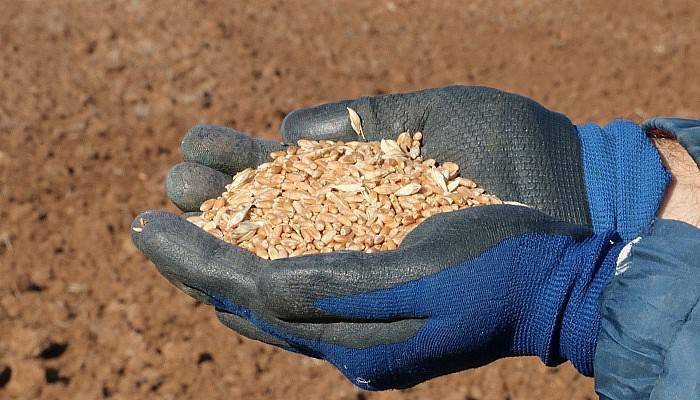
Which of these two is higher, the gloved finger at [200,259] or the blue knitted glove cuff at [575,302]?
the gloved finger at [200,259]

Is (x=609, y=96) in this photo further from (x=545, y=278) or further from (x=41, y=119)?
(x=545, y=278)

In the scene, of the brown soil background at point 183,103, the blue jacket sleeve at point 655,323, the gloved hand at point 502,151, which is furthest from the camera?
the brown soil background at point 183,103

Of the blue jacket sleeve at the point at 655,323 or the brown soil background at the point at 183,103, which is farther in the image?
the brown soil background at the point at 183,103

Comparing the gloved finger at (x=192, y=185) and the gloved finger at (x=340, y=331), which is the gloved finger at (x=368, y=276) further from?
the gloved finger at (x=192, y=185)

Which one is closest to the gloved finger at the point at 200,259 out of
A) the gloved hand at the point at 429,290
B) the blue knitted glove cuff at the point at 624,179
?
the gloved hand at the point at 429,290

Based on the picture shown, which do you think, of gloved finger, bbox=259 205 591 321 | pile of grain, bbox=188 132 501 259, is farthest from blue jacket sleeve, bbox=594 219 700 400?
pile of grain, bbox=188 132 501 259

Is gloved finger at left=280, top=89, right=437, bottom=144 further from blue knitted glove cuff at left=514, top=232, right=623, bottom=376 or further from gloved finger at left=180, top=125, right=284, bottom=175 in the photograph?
blue knitted glove cuff at left=514, top=232, right=623, bottom=376
